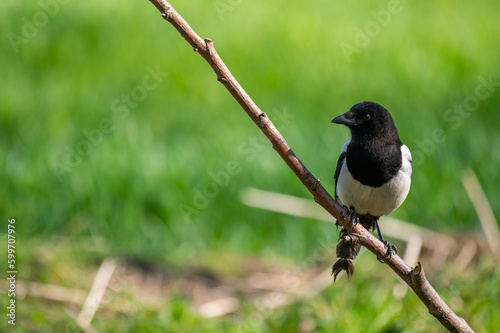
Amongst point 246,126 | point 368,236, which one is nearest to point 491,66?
point 246,126

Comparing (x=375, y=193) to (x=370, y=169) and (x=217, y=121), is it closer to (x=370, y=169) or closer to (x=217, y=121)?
(x=370, y=169)

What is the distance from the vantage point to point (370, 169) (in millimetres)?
2789

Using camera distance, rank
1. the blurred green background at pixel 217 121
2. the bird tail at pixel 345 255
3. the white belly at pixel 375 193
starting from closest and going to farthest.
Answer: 1. the bird tail at pixel 345 255
2. the white belly at pixel 375 193
3. the blurred green background at pixel 217 121

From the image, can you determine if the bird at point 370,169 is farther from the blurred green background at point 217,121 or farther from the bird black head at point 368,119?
the blurred green background at point 217,121

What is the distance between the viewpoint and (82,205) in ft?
19.0

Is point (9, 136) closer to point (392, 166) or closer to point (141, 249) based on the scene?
point (141, 249)

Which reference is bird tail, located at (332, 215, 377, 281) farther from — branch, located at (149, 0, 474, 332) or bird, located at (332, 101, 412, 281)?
branch, located at (149, 0, 474, 332)

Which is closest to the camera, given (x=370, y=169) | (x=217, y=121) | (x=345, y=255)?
(x=345, y=255)

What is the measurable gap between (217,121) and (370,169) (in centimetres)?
452

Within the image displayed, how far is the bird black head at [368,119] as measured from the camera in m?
2.53

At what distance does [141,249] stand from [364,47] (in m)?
4.33

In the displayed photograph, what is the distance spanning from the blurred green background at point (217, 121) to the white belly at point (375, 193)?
47.1 inches

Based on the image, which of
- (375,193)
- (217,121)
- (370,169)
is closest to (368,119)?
(370,169)

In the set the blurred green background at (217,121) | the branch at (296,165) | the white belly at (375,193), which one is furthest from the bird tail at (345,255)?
the blurred green background at (217,121)
